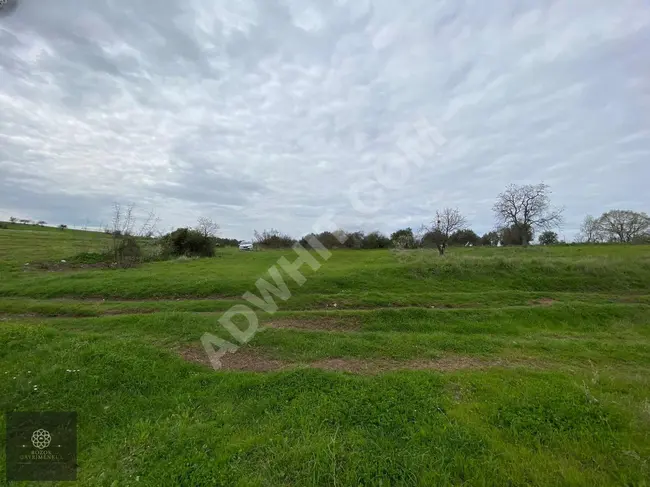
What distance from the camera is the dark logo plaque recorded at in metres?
3.58

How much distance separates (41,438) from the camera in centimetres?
414

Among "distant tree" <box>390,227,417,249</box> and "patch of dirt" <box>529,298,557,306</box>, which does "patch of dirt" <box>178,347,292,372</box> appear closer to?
"patch of dirt" <box>529,298,557,306</box>

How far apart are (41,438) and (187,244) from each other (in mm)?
27715

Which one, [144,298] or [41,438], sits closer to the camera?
[41,438]

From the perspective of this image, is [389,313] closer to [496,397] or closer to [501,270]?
[496,397]

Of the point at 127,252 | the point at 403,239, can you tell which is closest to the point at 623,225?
the point at 403,239

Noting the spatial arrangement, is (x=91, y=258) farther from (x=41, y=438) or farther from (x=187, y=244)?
(x=41, y=438)

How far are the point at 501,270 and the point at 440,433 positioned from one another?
15162mm

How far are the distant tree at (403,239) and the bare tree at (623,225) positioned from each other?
40304mm

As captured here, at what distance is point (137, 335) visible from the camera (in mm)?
7691

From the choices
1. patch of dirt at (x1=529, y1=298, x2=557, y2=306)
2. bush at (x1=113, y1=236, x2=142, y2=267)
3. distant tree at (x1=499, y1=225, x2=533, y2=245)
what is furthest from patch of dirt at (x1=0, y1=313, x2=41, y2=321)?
distant tree at (x1=499, y1=225, x2=533, y2=245)

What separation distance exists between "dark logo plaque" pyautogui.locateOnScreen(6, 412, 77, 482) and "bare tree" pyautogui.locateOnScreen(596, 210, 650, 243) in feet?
235

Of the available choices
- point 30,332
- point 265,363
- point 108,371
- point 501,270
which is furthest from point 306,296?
point 501,270

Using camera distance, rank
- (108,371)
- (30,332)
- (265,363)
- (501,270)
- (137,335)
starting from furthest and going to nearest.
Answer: (501,270) → (137,335) → (30,332) → (265,363) → (108,371)
